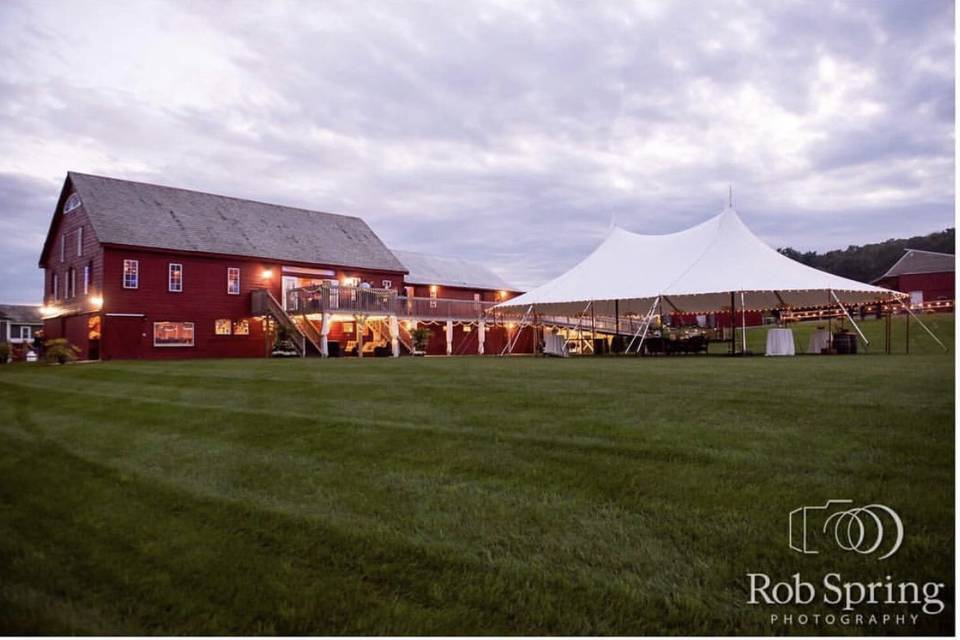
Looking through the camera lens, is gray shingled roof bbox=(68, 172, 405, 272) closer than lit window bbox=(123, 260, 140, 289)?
No

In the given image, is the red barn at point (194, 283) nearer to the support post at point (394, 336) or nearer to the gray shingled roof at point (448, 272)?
the support post at point (394, 336)

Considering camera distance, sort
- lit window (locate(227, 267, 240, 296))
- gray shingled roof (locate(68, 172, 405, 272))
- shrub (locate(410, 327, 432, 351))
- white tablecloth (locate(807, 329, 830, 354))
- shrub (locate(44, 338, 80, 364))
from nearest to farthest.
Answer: white tablecloth (locate(807, 329, 830, 354))
shrub (locate(44, 338, 80, 364))
gray shingled roof (locate(68, 172, 405, 272))
lit window (locate(227, 267, 240, 296))
shrub (locate(410, 327, 432, 351))

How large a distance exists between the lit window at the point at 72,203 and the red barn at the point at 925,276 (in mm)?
47167

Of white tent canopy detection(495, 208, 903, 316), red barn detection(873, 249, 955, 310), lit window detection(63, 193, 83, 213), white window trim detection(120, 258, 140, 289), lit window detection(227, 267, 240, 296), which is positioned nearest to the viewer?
white tent canopy detection(495, 208, 903, 316)

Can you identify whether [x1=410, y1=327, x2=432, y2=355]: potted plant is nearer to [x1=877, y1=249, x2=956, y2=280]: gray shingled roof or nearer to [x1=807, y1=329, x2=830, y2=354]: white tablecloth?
[x1=807, y1=329, x2=830, y2=354]: white tablecloth

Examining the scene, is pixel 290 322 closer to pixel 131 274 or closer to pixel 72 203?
pixel 131 274

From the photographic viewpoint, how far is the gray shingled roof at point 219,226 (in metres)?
22.6

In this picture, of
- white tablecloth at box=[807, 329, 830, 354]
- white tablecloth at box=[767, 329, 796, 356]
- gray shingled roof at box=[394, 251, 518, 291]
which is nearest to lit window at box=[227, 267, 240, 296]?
gray shingled roof at box=[394, 251, 518, 291]

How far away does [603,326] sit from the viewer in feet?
94.8

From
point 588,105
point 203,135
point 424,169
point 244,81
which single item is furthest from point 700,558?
point 424,169

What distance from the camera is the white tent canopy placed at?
54.6 ft

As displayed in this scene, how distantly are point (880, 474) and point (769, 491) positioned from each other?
78 centimetres

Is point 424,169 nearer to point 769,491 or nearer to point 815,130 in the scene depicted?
point 815,130

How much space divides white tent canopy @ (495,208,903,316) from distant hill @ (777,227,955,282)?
141 feet
